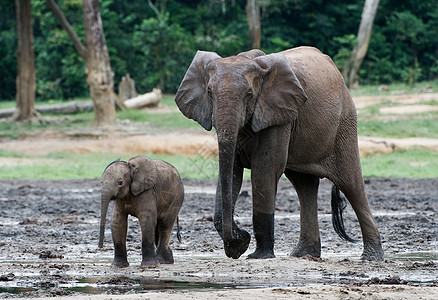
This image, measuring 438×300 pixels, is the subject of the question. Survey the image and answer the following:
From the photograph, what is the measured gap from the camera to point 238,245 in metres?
7.99

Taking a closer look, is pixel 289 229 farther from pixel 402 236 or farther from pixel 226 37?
pixel 226 37

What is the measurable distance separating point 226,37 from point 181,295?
3347 cm

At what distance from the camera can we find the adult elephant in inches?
288

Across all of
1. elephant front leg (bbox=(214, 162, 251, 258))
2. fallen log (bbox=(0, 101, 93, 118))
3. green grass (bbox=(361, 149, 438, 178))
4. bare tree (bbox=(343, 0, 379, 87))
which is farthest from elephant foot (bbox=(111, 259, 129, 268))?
bare tree (bbox=(343, 0, 379, 87))

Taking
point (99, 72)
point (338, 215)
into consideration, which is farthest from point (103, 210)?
point (99, 72)

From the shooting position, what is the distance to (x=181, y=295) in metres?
5.87

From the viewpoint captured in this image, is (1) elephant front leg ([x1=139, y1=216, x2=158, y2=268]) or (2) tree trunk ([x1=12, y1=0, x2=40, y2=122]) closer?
(1) elephant front leg ([x1=139, y1=216, x2=158, y2=268])

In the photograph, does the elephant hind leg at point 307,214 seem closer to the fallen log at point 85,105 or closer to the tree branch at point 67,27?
the tree branch at point 67,27

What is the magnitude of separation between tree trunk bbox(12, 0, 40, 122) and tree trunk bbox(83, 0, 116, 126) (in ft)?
8.96

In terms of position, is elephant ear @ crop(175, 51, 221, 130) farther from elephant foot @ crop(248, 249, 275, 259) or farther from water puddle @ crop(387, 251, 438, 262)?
water puddle @ crop(387, 251, 438, 262)

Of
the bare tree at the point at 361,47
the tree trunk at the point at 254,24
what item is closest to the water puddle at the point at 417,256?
the tree trunk at the point at 254,24

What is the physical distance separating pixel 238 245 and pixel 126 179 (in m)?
1.18

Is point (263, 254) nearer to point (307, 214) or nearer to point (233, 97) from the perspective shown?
point (307, 214)

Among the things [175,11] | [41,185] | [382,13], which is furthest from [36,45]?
[41,185]
